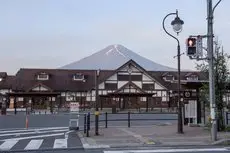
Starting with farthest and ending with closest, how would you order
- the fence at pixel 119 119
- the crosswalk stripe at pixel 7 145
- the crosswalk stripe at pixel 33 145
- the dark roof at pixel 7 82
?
the dark roof at pixel 7 82 → the fence at pixel 119 119 → the crosswalk stripe at pixel 7 145 → the crosswalk stripe at pixel 33 145

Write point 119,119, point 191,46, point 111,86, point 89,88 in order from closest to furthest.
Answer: point 191,46, point 119,119, point 111,86, point 89,88

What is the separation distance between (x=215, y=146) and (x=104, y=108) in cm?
5575

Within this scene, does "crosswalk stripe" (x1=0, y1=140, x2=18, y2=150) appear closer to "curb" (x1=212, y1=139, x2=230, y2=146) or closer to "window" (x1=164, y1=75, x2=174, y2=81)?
"curb" (x1=212, y1=139, x2=230, y2=146)

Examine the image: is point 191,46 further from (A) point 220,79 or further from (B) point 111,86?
(B) point 111,86

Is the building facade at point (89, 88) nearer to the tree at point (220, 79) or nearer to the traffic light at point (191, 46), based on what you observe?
the tree at point (220, 79)

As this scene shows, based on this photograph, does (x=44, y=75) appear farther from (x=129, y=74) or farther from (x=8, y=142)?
(x=8, y=142)

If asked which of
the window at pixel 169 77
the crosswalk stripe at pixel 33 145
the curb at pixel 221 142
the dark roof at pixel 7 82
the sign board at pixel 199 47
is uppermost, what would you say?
the window at pixel 169 77

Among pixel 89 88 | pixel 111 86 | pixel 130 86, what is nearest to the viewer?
pixel 130 86

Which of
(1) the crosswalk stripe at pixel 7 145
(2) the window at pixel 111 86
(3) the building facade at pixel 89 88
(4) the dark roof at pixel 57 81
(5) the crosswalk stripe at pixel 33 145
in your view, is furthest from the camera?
(4) the dark roof at pixel 57 81

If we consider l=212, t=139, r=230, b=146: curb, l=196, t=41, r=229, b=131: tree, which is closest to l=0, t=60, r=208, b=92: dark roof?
l=196, t=41, r=229, b=131: tree

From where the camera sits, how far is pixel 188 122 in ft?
81.0

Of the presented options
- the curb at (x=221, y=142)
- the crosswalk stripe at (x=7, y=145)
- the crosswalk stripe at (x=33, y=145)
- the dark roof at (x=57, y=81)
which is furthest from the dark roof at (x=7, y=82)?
the curb at (x=221, y=142)

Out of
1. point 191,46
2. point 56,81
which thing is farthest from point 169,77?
point 191,46

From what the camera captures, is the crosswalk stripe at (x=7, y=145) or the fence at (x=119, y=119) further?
the fence at (x=119, y=119)
